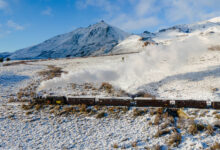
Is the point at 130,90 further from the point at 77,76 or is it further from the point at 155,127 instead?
the point at 155,127

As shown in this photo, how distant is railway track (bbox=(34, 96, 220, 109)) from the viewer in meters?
13.8

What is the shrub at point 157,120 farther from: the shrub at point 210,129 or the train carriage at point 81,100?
the train carriage at point 81,100

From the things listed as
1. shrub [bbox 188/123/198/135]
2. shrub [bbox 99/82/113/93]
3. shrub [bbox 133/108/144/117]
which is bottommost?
shrub [bbox 188/123/198/135]

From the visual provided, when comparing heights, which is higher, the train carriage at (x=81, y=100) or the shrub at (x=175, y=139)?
the train carriage at (x=81, y=100)

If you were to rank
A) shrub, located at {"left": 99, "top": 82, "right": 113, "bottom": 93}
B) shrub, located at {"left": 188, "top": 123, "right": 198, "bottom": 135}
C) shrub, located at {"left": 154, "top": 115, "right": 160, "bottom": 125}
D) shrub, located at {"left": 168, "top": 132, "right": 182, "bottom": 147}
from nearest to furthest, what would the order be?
shrub, located at {"left": 168, "top": 132, "right": 182, "bottom": 147}, shrub, located at {"left": 188, "top": 123, "right": 198, "bottom": 135}, shrub, located at {"left": 154, "top": 115, "right": 160, "bottom": 125}, shrub, located at {"left": 99, "top": 82, "right": 113, "bottom": 93}

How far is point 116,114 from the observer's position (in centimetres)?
1425

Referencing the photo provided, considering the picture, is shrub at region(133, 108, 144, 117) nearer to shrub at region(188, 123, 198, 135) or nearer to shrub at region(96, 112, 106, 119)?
shrub at region(96, 112, 106, 119)

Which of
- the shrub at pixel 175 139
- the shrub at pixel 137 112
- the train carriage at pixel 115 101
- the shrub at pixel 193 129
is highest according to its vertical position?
the train carriage at pixel 115 101

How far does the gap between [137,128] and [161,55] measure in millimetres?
17431

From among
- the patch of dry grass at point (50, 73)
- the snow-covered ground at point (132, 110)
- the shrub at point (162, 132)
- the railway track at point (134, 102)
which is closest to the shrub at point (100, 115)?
the snow-covered ground at point (132, 110)

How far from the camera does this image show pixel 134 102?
51.5 feet

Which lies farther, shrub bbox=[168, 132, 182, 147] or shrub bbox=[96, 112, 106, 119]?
shrub bbox=[96, 112, 106, 119]

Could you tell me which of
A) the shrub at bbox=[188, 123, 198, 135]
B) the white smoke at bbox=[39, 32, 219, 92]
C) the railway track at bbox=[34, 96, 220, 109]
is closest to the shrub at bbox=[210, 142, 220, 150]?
the shrub at bbox=[188, 123, 198, 135]

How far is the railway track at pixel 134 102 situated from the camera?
1382 cm
